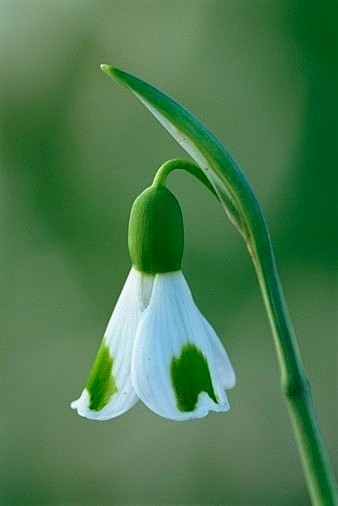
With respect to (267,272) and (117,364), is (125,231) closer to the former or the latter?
(117,364)

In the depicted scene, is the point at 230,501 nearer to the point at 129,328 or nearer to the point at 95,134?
the point at 95,134

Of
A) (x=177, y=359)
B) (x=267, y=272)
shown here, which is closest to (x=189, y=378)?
(x=177, y=359)

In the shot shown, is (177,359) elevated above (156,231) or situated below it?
below

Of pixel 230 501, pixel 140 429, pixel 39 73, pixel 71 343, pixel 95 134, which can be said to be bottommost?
pixel 230 501

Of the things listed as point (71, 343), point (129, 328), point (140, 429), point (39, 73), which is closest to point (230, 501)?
point (140, 429)

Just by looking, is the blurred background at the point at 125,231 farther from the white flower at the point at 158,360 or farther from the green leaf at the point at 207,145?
the green leaf at the point at 207,145
